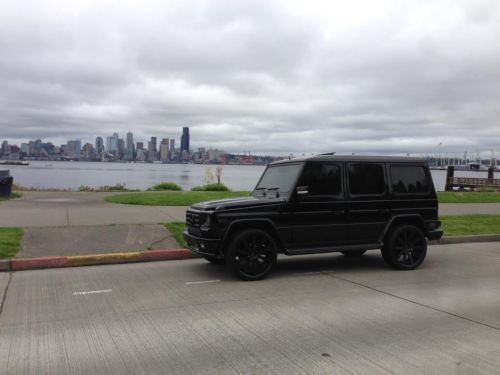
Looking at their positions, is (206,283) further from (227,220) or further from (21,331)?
(21,331)

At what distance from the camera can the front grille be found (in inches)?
316

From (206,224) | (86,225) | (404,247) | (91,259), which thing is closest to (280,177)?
(206,224)

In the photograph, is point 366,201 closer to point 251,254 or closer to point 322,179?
point 322,179

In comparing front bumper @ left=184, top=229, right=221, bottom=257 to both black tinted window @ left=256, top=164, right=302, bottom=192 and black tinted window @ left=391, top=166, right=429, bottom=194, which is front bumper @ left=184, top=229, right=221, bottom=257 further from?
black tinted window @ left=391, top=166, right=429, bottom=194

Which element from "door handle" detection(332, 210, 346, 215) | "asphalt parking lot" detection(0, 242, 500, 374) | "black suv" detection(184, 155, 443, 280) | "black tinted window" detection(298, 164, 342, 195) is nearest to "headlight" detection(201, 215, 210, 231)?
"black suv" detection(184, 155, 443, 280)

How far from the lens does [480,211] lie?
703 inches

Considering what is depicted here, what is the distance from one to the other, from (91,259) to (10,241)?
175cm

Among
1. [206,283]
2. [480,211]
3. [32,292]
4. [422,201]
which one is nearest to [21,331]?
[32,292]

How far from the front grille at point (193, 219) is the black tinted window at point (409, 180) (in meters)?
3.53

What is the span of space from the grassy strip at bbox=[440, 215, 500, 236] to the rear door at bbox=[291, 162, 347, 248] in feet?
18.5

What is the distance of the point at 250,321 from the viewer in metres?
5.69

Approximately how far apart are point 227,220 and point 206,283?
1.01m

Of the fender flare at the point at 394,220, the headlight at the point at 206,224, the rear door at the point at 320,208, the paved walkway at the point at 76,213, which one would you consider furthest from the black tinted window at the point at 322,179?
the paved walkway at the point at 76,213

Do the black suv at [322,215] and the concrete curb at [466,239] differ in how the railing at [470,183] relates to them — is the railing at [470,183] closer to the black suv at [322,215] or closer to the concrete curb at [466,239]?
the concrete curb at [466,239]
